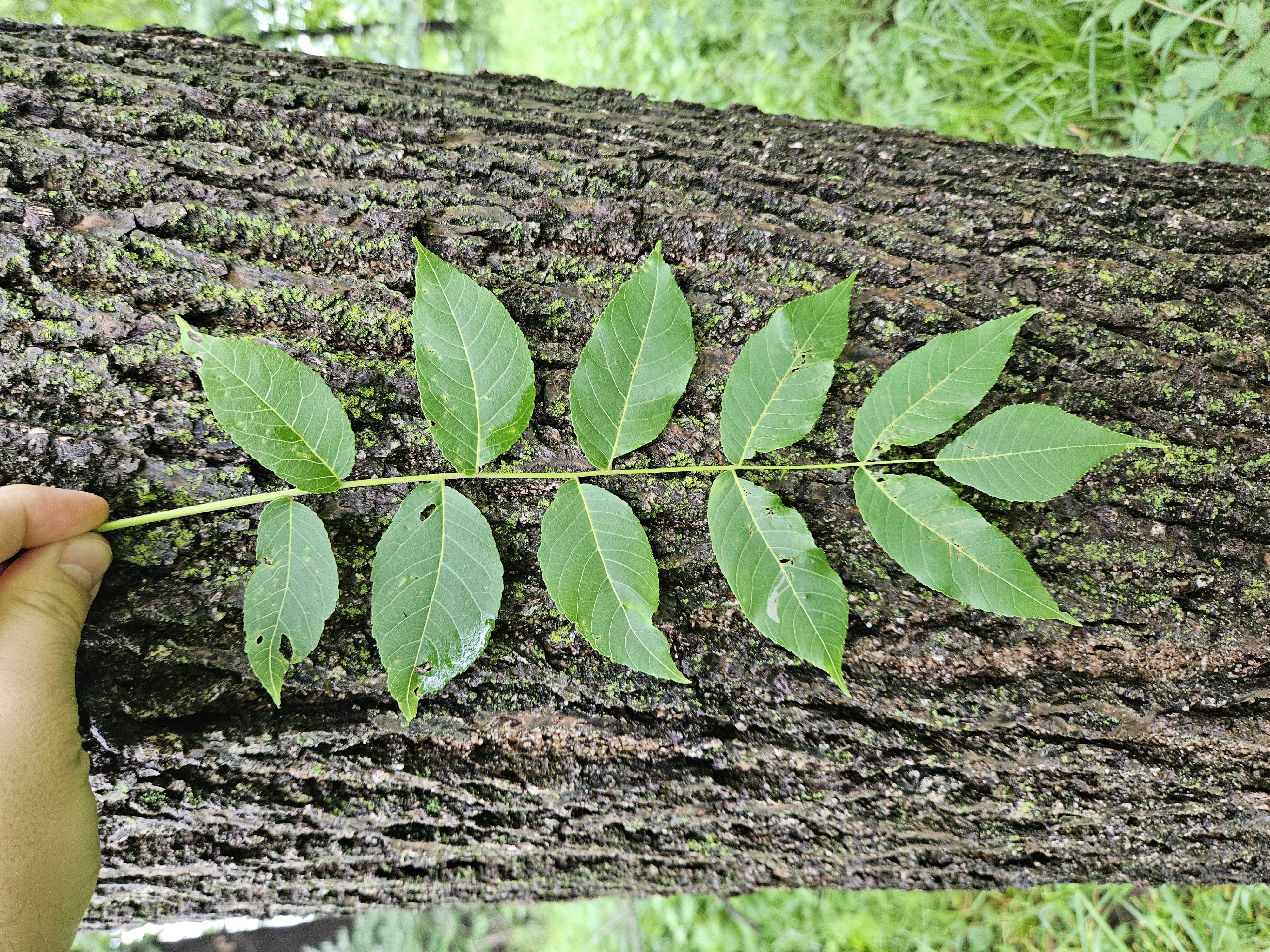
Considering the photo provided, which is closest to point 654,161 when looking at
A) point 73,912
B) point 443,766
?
point 443,766

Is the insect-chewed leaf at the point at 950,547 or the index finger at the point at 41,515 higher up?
the insect-chewed leaf at the point at 950,547

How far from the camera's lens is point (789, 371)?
3.60ft

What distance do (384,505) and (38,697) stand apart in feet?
1.83

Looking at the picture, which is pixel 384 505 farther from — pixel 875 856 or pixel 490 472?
pixel 875 856

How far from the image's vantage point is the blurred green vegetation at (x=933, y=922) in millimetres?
2145

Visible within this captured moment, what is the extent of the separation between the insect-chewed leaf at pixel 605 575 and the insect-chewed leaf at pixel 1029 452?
54cm

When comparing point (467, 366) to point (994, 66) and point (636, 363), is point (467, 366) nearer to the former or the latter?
point (636, 363)

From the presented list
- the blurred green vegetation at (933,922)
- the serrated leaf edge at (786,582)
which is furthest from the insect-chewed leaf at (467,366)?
the blurred green vegetation at (933,922)

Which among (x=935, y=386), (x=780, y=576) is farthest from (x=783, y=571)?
(x=935, y=386)

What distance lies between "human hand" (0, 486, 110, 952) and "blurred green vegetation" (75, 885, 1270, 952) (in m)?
1.62

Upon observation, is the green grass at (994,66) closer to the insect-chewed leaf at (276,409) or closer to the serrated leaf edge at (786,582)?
the serrated leaf edge at (786,582)

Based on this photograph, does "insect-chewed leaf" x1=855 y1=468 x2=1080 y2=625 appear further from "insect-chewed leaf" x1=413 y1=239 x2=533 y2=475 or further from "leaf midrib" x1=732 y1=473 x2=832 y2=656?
"insect-chewed leaf" x1=413 y1=239 x2=533 y2=475

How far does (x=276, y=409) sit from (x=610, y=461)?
1.78 ft

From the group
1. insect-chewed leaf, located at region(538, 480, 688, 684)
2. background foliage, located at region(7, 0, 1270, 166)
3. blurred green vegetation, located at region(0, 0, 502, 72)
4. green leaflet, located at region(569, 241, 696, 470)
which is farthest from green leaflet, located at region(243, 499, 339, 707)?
blurred green vegetation, located at region(0, 0, 502, 72)
